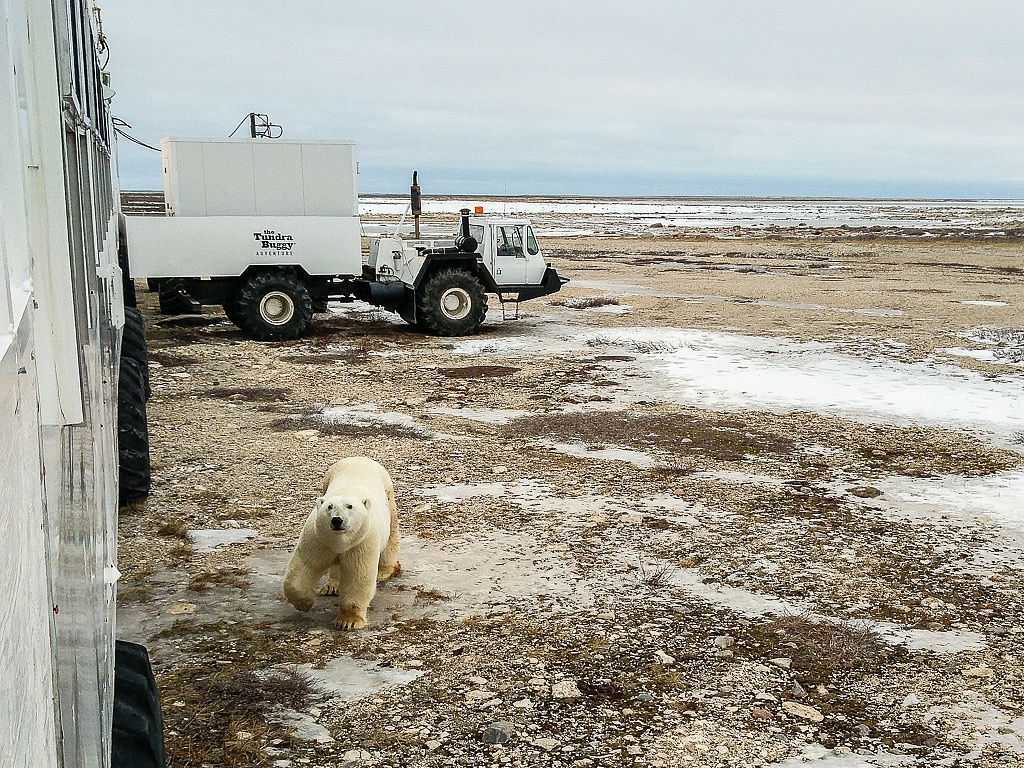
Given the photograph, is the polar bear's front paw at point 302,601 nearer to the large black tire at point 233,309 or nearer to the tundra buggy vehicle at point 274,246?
the tundra buggy vehicle at point 274,246

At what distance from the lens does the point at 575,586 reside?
5738 mm

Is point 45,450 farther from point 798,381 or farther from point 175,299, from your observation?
point 175,299

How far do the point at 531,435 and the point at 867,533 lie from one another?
361 centimetres

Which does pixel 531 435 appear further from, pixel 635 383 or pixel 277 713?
pixel 277 713

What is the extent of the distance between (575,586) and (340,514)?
64.6 inches

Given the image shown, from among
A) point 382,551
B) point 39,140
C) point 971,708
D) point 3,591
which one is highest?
point 39,140

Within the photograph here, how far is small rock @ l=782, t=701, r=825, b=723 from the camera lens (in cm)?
431

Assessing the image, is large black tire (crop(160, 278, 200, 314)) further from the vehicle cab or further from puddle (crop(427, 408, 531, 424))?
puddle (crop(427, 408, 531, 424))

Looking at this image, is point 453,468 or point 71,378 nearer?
point 71,378

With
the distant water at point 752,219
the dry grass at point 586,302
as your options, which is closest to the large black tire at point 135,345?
the dry grass at point 586,302

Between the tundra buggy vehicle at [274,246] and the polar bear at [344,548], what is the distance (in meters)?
9.84

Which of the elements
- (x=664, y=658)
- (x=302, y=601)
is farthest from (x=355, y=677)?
(x=664, y=658)

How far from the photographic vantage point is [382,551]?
5660 mm

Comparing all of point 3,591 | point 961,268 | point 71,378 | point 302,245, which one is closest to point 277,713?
point 71,378
